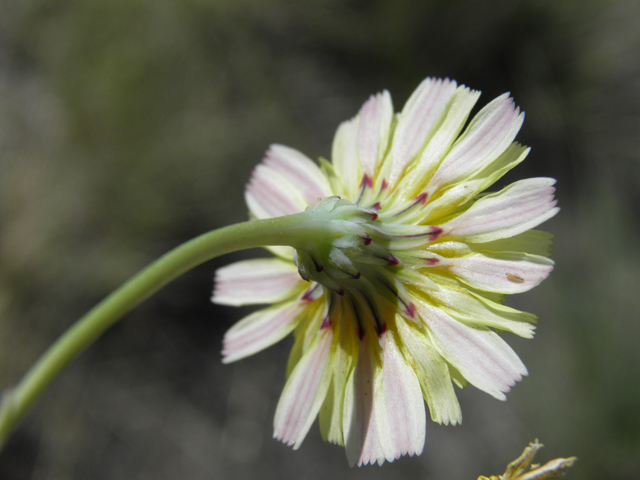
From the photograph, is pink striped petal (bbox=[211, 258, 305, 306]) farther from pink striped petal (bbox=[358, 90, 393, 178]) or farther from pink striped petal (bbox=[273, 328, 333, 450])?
pink striped petal (bbox=[358, 90, 393, 178])

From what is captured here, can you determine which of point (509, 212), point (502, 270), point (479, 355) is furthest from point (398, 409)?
point (509, 212)

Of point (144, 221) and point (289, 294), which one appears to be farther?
point (144, 221)

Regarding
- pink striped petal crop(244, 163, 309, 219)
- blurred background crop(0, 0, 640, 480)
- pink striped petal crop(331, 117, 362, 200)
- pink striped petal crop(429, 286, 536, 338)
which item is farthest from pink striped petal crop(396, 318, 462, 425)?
blurred background crop(0, 0, 640, 480)

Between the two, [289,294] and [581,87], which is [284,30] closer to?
[581,87]

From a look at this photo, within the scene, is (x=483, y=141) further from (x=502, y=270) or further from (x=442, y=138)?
(x=502, y=270)

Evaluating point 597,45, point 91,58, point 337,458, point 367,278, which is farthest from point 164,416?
point 597,45
